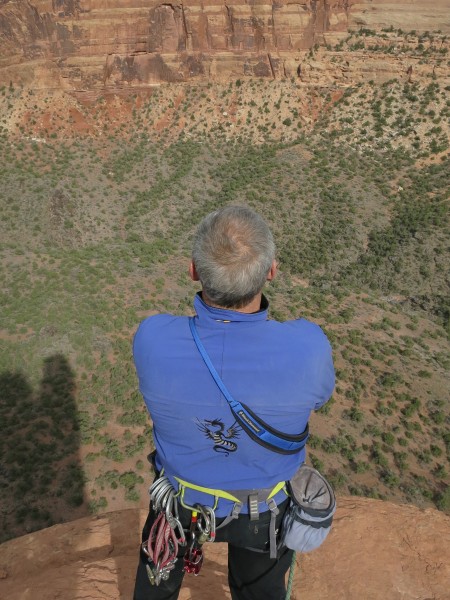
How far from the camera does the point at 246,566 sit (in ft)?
8.79

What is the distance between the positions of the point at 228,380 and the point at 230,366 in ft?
0.23

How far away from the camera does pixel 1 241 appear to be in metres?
21.8

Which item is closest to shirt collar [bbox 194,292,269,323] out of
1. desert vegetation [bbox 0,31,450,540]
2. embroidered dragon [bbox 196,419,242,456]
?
embroidered dragon [bbox 196,419,242,456]

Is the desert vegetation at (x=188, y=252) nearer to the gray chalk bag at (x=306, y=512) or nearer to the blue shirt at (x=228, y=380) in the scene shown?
the gray chalk bag at (x=306, y=512)

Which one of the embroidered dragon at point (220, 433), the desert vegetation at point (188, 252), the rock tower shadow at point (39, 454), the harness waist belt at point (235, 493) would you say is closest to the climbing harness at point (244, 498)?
the harness waist belt at point (235, 493)

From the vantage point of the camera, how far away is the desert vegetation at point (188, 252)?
11.5 m

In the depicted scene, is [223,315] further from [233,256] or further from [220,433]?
[220,433]

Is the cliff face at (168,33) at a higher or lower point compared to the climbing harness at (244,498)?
higher

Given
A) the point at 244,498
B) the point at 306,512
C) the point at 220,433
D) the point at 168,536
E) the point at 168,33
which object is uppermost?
the point at 168,33

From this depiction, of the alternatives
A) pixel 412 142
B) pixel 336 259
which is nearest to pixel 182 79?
pixel 412 142

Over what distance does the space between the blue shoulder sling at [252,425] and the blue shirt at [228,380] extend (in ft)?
0.09

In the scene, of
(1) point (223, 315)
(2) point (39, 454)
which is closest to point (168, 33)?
(2) point (39, 454)

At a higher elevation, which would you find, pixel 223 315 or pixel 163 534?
pixel 223 315

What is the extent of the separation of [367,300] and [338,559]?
55.5 feet
